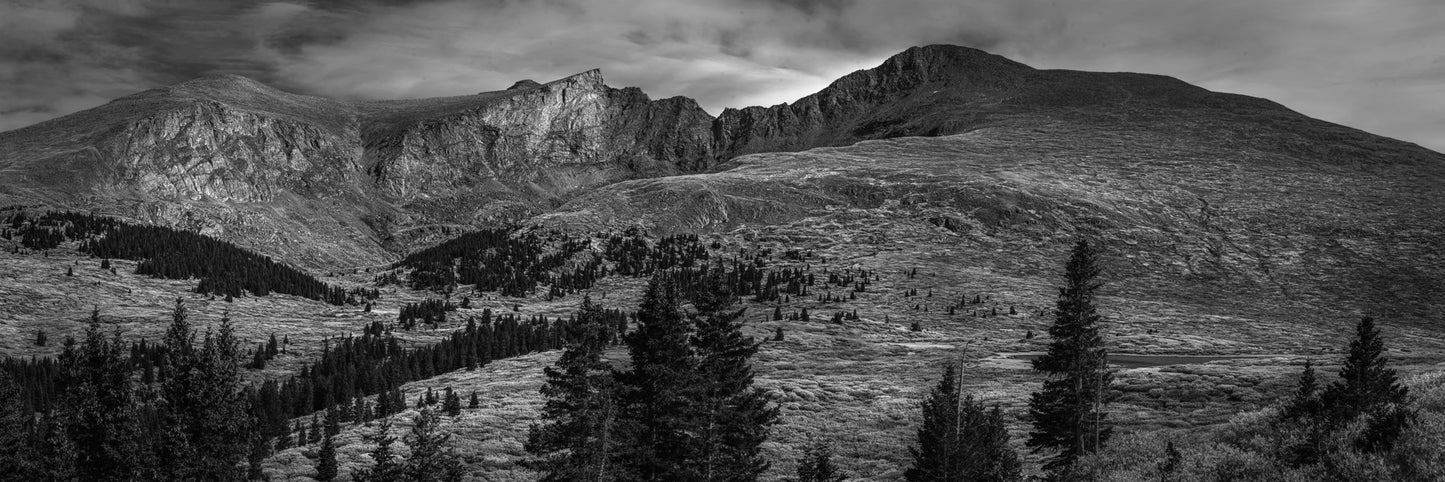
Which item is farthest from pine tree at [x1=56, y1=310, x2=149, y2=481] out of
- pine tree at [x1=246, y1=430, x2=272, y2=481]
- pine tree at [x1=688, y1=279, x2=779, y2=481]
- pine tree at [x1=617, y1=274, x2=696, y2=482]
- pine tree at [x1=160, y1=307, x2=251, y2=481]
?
pine tree at [x1=688, y1=279, x2=779, y2=481]

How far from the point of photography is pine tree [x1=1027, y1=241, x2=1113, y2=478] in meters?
35.8

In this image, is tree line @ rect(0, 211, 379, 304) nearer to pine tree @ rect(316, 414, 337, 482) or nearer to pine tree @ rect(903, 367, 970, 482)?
pine tree @ rect(316, 414, 337, 482)

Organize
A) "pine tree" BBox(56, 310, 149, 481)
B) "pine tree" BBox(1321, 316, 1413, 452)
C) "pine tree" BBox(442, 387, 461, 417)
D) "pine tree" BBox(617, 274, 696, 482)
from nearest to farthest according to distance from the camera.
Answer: "pine tree" BBox(1321, 316, 1413, 452) → "pine tree" BBox(617, 274, 696, 482) → "pine tree" BBox(56, 310, 149, 481) → "pine tree" BBox(442, 387, 461, 417)

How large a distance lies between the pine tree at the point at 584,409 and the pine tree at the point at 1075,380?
2022 centimetres

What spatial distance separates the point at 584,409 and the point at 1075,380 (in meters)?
22.7

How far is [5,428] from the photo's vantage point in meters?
40.6

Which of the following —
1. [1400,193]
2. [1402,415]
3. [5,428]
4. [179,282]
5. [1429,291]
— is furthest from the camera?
[1400,193]

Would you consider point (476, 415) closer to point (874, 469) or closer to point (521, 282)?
point (874, 469)

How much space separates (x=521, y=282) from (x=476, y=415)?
109 m

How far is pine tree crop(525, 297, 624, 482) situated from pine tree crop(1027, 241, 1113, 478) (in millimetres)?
20222

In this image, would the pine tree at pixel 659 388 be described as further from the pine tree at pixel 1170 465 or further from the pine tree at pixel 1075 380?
the pine tree at pixel 1075 380

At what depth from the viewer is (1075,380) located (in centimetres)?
3634

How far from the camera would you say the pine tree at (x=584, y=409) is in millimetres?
25859

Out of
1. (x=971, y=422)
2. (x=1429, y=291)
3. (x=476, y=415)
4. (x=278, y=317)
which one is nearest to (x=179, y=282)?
(x=278, y=317)
